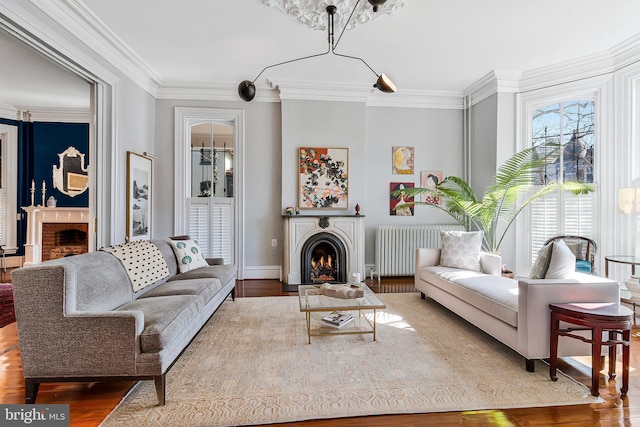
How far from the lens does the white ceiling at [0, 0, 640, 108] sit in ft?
10.5

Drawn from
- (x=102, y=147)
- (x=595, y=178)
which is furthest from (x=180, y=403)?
(x=595, y=178)

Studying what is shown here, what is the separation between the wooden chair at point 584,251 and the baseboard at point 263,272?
148 inches

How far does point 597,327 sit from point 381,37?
3.31m

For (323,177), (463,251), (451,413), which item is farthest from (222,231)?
(451,413)

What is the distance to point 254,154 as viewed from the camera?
5.30 meters

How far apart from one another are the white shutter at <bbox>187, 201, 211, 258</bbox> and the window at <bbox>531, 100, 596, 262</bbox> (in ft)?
15.6

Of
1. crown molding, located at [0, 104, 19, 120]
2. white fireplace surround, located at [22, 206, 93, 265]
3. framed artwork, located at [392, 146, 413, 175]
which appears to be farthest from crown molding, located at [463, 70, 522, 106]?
crown molding, located at [0, 104, 19, 120]

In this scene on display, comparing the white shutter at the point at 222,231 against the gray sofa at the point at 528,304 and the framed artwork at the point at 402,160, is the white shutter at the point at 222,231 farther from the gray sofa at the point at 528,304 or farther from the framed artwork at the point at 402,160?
the gray sofa at the point at 528,304

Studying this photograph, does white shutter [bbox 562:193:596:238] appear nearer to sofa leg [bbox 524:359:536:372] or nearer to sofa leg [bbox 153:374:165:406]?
→ sofa leg [bbox 524:359:536:372]

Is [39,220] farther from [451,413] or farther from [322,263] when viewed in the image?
[451,413]

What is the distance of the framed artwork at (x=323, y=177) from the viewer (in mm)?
5180

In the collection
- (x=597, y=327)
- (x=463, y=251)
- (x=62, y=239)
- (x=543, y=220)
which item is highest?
(x=543, y=220)

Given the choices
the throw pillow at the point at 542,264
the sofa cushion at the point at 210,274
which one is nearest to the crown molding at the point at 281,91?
the sofa cushion at the point at 210,274

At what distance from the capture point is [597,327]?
2.03 metres
